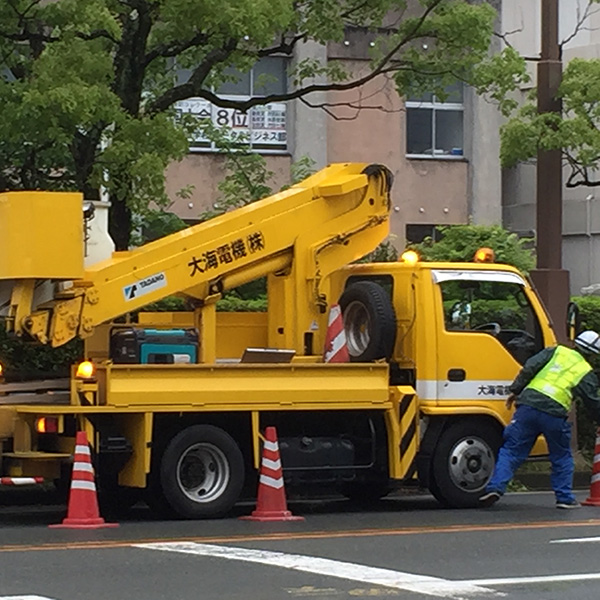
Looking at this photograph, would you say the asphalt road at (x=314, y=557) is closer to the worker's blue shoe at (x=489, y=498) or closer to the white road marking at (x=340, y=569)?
the white road marking at (x=340, y=569)

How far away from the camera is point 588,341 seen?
47.3 ft

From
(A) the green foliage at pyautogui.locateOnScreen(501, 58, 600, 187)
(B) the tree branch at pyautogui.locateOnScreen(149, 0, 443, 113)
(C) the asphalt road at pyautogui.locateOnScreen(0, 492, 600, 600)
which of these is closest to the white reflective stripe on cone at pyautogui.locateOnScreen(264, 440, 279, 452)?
(C) the asphalt road at pyautogui.locateOnScreen(0, 492, 600, 600)

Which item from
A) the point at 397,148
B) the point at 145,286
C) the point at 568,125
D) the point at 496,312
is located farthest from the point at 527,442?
the point at 397,148

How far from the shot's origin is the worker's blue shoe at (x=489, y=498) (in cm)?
1385

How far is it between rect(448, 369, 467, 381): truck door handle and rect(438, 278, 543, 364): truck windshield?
38 centimetres

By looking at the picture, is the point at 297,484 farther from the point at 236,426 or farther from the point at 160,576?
the point at 160,576

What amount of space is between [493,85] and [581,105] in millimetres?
1226

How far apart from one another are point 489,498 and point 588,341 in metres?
1.79

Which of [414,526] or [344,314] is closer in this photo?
[414,526]

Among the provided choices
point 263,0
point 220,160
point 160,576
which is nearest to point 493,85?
point 263,0

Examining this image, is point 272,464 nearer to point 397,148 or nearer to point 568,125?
point 568,125

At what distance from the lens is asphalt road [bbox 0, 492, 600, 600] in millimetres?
9062

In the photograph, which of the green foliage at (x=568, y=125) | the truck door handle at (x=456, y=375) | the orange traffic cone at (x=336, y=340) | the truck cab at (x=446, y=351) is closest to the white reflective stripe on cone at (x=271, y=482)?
the orange traffic cone at (x=336, y=340)

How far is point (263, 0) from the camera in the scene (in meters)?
14.8
